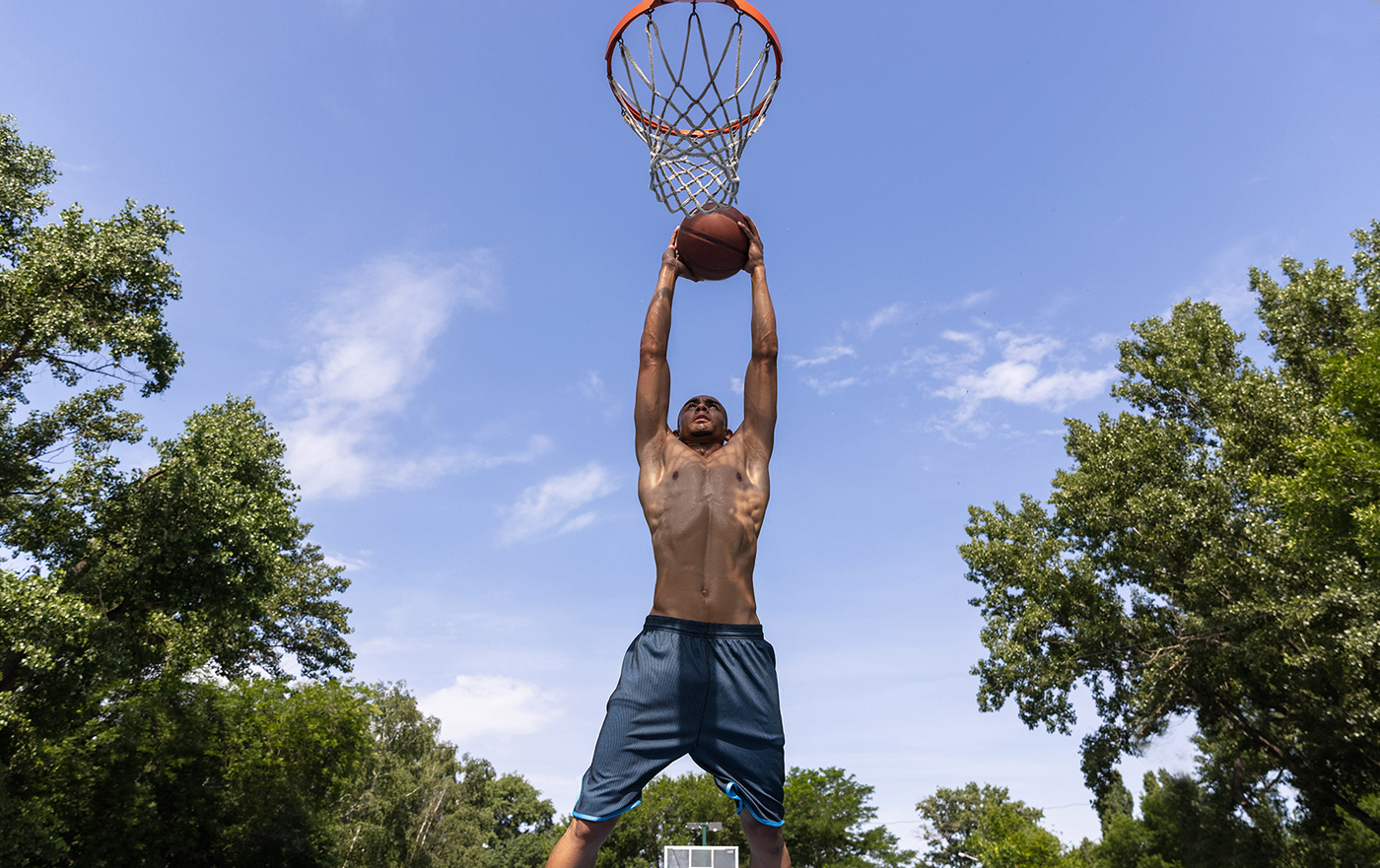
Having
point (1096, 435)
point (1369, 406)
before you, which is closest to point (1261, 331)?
point (1096, 435)

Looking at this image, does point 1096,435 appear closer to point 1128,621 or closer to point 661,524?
point 1128,621

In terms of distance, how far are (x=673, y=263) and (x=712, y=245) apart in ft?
0.74

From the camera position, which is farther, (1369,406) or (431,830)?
(431,830)

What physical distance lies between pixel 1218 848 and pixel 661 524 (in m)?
30.8

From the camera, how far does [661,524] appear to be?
4.09 metres

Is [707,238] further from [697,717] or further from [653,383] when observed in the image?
[697,717]

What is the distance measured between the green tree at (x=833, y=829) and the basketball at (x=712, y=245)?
35628 millimetres

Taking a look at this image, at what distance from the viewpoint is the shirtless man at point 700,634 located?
3.55m

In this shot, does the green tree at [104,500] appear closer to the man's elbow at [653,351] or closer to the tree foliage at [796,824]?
the man's elbow at [653,351]

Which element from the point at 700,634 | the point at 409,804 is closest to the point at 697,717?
the point at 700,634

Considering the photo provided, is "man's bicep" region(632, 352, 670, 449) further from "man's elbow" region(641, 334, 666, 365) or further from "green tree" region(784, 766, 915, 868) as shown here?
"green tree" region(784, 766, 915, 868)

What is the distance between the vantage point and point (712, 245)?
4543 millimetres

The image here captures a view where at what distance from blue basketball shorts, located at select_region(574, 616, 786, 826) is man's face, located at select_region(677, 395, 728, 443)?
1037mm

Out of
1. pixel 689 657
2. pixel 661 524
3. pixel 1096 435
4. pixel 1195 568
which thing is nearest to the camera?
pixel 689 657
